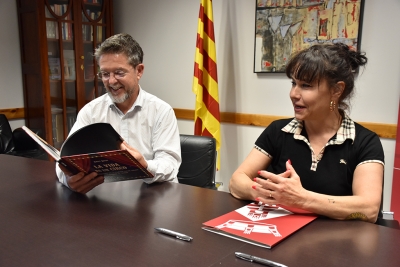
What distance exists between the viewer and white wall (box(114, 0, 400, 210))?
8.82ft

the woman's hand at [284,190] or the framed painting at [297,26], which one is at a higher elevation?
the framed painting at [297,26]

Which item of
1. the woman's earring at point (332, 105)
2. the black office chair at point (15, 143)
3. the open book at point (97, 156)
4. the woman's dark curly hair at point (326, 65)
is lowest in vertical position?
the black office chair at point (15, 143)

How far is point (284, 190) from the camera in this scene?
1.17 meters

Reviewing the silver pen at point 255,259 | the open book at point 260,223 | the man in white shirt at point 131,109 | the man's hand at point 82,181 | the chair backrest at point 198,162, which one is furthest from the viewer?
the chair backrest at point 198,162

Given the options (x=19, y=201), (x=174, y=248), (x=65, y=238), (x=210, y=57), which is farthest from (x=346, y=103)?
(x=210, y=57)

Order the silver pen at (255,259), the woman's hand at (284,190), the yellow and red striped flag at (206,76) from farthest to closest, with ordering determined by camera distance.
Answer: the yellow and red striped flag at (206,76) → the woman's hand at (284,190) → the silver pen at (255,259)

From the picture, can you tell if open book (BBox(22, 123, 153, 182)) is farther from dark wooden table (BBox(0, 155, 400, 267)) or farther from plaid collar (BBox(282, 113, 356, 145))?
plaid collar (BBox(282, 113, 356, 145))

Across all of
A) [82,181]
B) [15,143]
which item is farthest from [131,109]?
[15,143]

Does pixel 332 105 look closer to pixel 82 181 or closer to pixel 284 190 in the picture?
pixel 284 190

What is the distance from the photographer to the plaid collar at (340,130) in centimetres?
141

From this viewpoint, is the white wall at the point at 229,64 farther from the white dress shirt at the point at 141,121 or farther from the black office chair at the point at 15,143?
the white dress shirt at the point at 141,121

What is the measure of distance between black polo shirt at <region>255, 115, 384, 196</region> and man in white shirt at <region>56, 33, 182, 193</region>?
1.93ft

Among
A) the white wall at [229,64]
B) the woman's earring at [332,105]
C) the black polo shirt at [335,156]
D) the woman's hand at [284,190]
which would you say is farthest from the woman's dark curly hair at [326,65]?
the white wall at [229,64]

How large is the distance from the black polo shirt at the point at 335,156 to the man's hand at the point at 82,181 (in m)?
0.76
